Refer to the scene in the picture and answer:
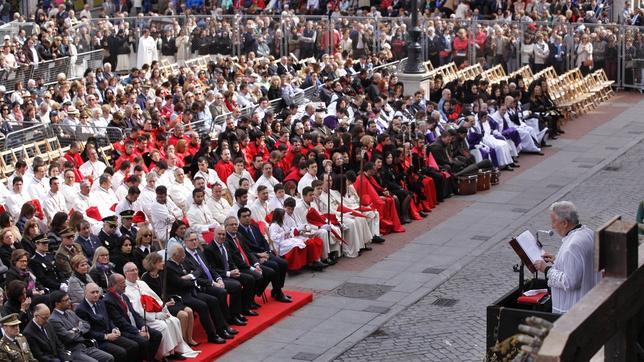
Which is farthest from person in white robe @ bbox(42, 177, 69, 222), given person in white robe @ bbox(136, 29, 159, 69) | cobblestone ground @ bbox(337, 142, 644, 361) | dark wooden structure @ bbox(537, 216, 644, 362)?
person in white robe @ bbox(136, 29, 159, 69)

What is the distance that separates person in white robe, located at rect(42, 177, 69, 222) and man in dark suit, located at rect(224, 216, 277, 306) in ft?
10.6

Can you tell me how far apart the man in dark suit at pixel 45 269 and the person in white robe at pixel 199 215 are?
358 cm

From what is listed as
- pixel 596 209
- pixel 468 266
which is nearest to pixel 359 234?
pixel 468 266

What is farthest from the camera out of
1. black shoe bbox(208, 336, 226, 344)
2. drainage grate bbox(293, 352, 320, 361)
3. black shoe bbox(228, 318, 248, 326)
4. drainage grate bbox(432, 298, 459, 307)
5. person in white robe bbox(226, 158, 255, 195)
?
person in white robe bbox(226, 158, 255, 195)

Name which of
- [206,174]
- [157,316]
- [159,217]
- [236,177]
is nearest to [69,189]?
[159,217]

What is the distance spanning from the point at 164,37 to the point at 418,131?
14.4 m

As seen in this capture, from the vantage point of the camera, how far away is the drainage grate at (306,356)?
1526cm

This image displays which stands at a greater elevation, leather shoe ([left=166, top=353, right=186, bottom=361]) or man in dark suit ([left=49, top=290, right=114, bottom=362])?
man in dark suit ([left=49, top=290, right=114, bottom=362])

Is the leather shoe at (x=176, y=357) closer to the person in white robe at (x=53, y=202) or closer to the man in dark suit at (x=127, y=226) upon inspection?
the man in dark suit at (x=127, y=226)

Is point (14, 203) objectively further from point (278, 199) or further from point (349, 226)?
point (349, 226)

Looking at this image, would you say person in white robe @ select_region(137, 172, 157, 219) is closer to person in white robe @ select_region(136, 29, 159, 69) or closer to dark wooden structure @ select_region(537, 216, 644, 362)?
dark wooden structure @ select_region(537, 216, 644, 362)

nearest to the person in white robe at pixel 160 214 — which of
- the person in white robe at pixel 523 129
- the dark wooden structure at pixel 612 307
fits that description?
the person in white robe at pixel 523 129

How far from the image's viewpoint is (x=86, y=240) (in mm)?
16328

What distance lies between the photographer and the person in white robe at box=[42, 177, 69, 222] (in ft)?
62.0
